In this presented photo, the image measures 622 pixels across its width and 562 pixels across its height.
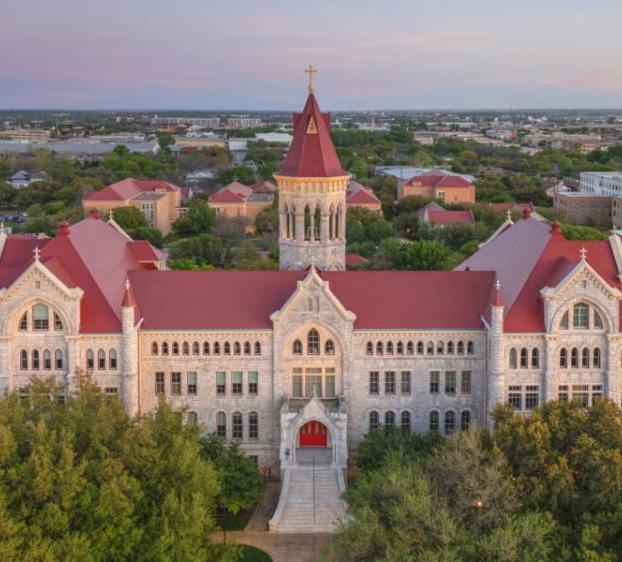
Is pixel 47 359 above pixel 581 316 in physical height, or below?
below

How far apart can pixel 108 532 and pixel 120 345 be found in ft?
63.6

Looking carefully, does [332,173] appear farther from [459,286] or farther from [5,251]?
[5,251]

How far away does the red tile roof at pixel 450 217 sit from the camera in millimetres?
170125

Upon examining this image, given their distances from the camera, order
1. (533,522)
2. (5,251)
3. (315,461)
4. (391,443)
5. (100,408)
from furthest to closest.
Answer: (5,251) → (315,461) → (391,443) → (100,408) → (533,522)

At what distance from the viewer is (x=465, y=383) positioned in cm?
6750

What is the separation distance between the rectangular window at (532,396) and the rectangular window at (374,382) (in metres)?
10.5

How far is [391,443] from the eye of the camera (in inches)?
2438

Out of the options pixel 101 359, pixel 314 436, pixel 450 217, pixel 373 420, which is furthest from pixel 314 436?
pixel 450 217

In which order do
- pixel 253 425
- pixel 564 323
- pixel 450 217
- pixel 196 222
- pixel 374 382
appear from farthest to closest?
pixel 196 222 → pixel 450 217 → pixel 253 425 → pixel 374 382 → pixel 564 323

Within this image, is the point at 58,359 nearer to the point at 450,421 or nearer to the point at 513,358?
the point at 450,421

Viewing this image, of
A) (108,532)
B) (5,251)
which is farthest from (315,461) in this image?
(5,251)

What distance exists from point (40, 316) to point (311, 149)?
2458 centimetres

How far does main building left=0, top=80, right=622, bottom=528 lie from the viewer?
64.7 meters

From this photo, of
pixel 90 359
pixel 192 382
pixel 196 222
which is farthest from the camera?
pixel 196 222
